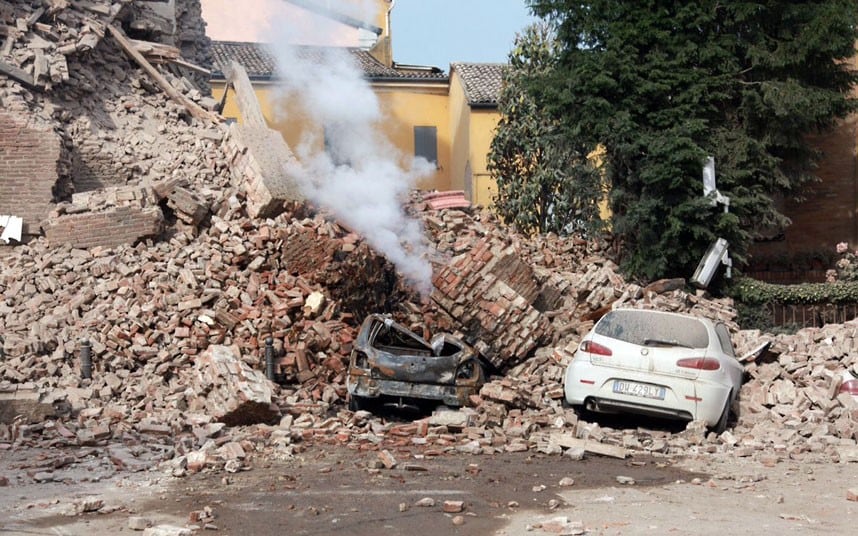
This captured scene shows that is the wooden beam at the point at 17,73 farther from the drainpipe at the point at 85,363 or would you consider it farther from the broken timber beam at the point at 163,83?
the drainpipe at the point at 85,363

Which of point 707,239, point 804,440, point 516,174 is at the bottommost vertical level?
point 804,440

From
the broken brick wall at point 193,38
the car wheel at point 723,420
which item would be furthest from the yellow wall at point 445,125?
the car wheel at point 723,420

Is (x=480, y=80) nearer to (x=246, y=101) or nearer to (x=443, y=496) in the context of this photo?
(x=246, y=101)

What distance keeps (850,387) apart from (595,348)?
3229 millimetres

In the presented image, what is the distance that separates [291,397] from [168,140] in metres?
9.65

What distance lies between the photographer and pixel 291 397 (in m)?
15.2

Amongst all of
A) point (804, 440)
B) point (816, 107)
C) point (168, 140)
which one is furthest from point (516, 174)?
point (804, 440)

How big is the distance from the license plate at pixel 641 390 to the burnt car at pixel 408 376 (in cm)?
208

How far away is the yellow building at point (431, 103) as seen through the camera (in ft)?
124

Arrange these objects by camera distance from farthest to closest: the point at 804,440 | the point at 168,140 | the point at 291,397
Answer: the point at 168,140 → the point at 291,397 → the point at 804,440

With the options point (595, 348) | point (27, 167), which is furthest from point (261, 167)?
point (595, 348)

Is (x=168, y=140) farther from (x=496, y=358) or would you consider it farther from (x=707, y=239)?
(x=707, y=239)

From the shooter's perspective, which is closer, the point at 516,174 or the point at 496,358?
the point at 496,358

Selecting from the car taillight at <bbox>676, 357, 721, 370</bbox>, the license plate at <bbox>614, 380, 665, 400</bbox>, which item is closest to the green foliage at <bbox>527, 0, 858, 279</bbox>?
the car taillight at <bbox>676, 357, 721, 370</bbox>
